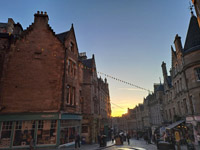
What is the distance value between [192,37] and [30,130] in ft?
77.9

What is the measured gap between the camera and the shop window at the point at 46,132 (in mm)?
12383

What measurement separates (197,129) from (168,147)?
747cm

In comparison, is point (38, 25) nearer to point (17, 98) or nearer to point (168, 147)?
point (17, 98)

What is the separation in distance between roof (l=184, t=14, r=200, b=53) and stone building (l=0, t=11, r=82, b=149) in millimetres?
16659

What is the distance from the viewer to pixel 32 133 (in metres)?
12.4

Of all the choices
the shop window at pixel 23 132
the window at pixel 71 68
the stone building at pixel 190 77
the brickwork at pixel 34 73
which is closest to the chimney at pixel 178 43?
the stone building at pixel 190 77

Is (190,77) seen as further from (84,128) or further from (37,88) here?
(37,88)

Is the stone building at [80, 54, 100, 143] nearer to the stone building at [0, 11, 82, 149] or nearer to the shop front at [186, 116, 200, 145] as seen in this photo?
the stone building at [0, 11, 82, 149]

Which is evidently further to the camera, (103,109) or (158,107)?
(158,107)

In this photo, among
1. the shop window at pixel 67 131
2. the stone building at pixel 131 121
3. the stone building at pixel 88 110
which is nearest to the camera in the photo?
the shop window at pixel 67 131

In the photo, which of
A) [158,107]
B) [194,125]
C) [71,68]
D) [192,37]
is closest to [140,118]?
[158,107]

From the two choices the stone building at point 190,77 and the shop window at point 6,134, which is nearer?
the shop window at point 6,134

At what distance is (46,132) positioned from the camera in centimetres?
1264

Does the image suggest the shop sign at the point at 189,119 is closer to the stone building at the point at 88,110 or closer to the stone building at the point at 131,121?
the stone building at the point at 88,110
